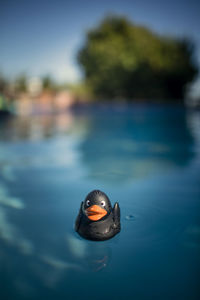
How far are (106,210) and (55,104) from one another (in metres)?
27.9

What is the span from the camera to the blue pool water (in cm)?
186

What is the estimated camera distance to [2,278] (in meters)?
1.92

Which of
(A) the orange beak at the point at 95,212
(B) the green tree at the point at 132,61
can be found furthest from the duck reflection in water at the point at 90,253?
(B) the green tree at the point at 132,61

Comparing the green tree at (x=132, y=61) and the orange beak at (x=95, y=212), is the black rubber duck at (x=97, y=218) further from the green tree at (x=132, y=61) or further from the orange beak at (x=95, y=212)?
the green tree at (x=132, y=61)

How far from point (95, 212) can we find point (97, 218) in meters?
0.06

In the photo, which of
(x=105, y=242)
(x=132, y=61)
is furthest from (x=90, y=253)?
(x=132, y=61)

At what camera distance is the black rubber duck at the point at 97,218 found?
7.22ft

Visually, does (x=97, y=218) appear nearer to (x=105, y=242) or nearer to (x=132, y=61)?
(x=105, y=242)

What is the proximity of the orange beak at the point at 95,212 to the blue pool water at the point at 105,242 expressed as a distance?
0.94 ft

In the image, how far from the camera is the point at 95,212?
7.16 feet

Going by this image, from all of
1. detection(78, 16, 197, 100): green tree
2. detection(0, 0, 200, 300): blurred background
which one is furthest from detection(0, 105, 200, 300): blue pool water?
detection(78, 16, 197, 100): green tree

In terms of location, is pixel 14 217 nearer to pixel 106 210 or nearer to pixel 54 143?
pixel 106 210

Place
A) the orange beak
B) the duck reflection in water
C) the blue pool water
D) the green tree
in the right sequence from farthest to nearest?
the green tree < the orange beak < the duck reflection in water < the blue pool water

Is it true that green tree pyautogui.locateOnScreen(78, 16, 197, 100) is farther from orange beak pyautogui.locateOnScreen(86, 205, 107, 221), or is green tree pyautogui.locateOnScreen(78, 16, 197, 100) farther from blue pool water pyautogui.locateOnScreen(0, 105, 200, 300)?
orange beak pyautogui.locateOnScreen(86, 205, 107, 221)
